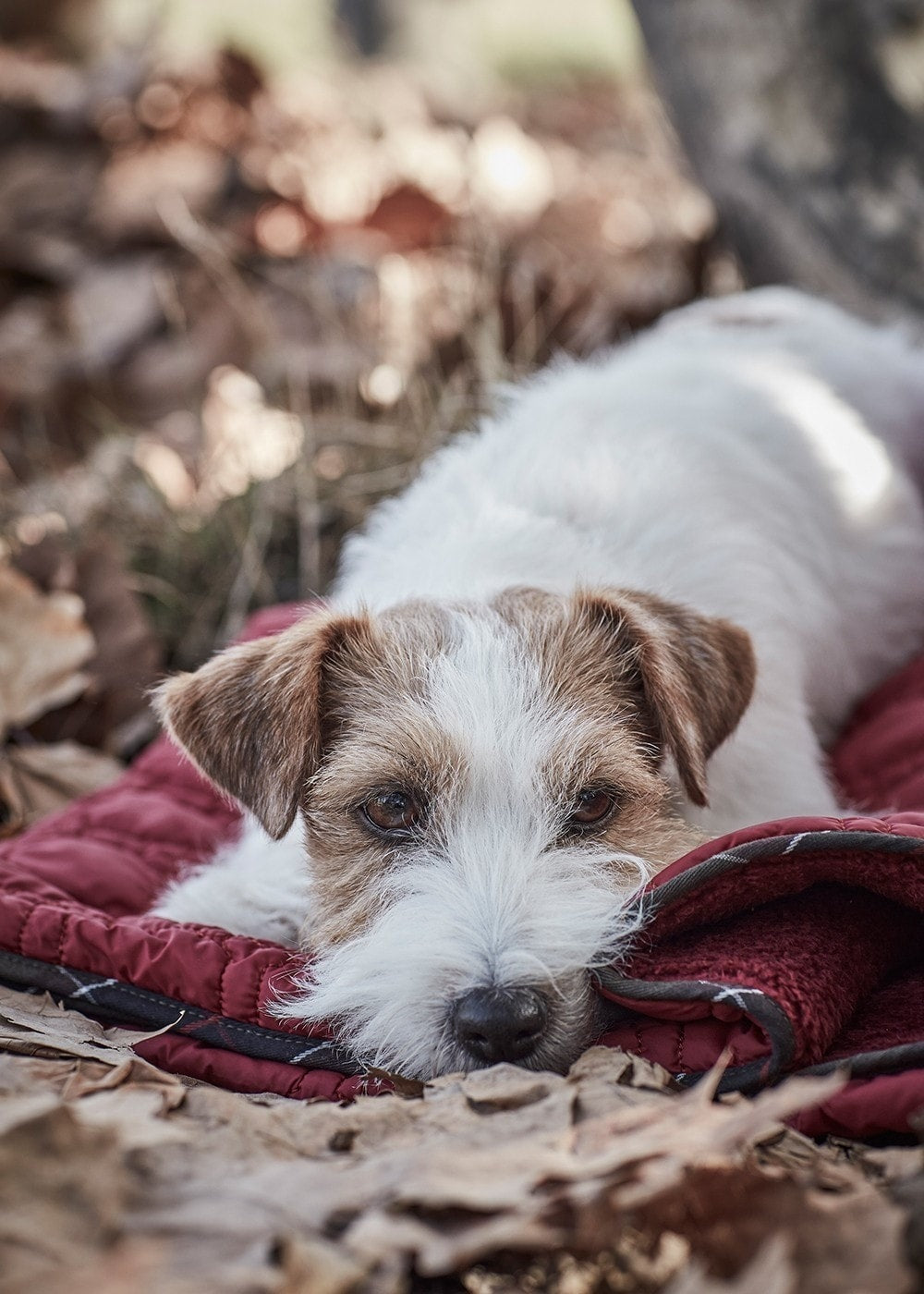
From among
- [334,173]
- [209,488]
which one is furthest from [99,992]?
[334,173]

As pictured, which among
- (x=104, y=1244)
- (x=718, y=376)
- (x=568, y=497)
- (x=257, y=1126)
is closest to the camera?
(x=104, y=1244)

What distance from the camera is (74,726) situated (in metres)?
Result: 4.25

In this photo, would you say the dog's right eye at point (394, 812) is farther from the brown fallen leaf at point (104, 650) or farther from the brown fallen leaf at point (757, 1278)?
the brown fallen leaf at point (104, 650)

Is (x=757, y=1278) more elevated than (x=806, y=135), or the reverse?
(x=806, y=135)

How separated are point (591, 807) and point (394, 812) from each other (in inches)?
15.9

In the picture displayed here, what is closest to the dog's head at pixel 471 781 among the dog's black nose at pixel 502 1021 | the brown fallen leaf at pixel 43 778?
the dog's black nose at pixel 502 1021

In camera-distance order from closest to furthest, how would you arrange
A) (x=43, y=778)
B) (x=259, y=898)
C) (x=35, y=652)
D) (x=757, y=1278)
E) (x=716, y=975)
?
(x=757, y=1278), (x=716, y=975), (x=259, y=898), (x=43, y=778), (x=35, y=652)

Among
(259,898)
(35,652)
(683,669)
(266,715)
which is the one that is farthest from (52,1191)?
(35,652)

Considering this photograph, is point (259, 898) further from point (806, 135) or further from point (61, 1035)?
point (806, 135)

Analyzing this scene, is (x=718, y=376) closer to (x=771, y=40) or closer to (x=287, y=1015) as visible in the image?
(x=771, y=40)

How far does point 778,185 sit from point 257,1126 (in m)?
4.87

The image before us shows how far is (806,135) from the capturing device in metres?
5.35

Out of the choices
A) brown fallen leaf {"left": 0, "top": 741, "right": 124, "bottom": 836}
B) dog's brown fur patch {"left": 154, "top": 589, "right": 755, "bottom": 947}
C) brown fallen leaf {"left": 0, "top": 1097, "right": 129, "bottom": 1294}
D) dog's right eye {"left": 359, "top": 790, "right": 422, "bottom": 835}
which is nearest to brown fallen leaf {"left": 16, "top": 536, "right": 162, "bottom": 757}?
brown fallen leaf {"left": 0, "top": 741, "right": 124, "bottom": 836}

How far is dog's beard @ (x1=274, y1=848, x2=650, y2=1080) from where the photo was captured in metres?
2.17
